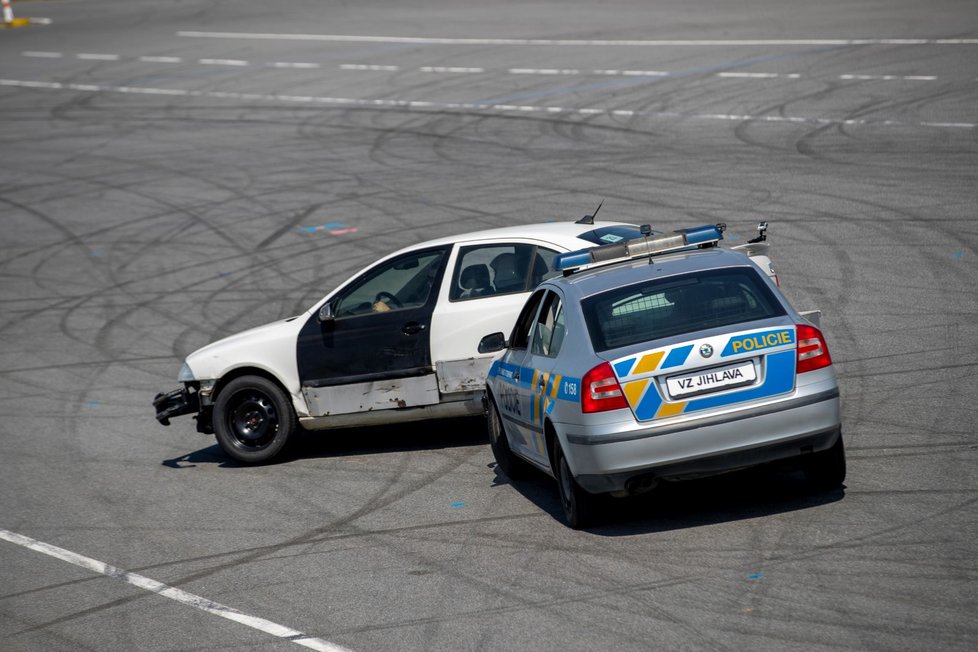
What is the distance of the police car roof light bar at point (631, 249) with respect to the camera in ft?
27.9

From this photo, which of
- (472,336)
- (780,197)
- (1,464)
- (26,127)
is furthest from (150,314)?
(26,127)

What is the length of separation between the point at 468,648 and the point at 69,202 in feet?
58.9

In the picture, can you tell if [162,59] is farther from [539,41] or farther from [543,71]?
[543,71]

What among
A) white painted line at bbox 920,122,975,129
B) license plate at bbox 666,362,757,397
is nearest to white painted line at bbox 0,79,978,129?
white painted line at bbox 920,122,975,129

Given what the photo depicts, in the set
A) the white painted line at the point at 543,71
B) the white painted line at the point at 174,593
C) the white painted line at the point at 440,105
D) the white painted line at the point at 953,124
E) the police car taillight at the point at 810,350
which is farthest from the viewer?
the white painted line at the point at 543,71

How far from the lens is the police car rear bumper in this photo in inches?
286

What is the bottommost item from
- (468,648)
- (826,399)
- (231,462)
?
(231,462)

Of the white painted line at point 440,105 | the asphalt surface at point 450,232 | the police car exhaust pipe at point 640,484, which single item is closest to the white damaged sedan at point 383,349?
the asphalt surface at point 450,232

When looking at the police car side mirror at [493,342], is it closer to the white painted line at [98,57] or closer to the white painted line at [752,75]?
the white painted line at [752,75]

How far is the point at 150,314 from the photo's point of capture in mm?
15820

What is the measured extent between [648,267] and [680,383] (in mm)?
1102

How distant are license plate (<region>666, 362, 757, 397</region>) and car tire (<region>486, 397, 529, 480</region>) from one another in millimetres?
2162

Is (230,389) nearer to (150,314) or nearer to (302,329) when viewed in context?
(302,329)

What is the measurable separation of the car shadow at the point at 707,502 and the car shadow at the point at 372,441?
206 cm
